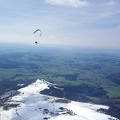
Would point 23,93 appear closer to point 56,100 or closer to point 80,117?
point 56,100

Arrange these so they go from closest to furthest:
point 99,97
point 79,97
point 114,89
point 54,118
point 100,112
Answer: point 54,118 → point 100,112 → point 79,97 → point 99,97 → point 114,89

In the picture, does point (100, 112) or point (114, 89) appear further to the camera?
point (114, 89)

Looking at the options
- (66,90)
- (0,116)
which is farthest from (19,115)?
(66,90)

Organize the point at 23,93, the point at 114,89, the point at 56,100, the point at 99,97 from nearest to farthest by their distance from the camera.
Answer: the point at 56,100 < the point at 23,93 < the point at 99,97 < the point at 114,89

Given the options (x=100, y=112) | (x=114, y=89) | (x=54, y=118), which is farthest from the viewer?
(x=114, y=89)

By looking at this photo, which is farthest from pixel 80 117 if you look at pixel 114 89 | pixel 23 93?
pixel 114 89

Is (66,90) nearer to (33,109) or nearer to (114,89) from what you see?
(114,89)

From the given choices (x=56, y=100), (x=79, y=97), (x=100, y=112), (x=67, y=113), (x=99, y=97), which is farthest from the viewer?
(x=99, y=97)

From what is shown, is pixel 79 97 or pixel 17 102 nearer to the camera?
pixel 17 102
